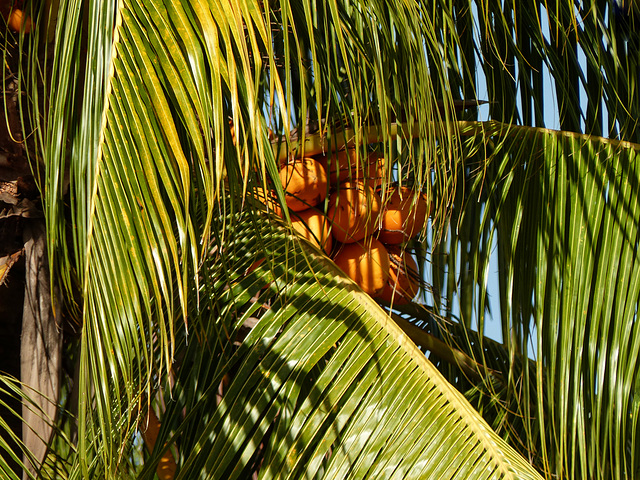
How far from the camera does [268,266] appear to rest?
1.52 meters

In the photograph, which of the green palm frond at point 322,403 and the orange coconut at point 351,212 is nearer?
the green palm frond at point 322,403

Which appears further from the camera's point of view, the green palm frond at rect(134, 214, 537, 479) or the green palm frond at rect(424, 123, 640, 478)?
the green palm frond at rect(424, 123, 640, 478)

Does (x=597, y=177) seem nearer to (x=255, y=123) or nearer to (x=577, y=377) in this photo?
(x=577, y=377)

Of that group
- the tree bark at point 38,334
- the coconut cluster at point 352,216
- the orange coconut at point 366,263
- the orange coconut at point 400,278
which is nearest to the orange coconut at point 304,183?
the coconut cluster at point 352,216

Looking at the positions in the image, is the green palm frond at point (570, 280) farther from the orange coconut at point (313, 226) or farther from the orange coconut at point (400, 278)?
the orange coconut at point (313, 226)

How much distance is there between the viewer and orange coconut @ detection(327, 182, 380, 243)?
1.57m

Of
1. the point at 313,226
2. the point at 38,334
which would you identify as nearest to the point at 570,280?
the point at 313,226

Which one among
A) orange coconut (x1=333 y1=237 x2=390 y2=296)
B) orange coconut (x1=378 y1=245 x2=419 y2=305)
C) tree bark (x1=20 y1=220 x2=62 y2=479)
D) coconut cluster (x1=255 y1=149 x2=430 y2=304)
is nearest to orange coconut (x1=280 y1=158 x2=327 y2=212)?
coconut cluster (x1=255 y1=149 x2=430 y2=304)

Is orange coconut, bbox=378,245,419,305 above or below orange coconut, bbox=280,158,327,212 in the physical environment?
below

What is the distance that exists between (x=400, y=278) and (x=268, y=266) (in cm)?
40

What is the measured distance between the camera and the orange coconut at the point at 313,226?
1.59 metres

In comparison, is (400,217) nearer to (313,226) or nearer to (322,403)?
(313,226)

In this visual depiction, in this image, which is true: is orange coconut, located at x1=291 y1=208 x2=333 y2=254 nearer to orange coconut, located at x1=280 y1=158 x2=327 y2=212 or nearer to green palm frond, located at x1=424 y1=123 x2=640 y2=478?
orange coconut, located at x1=280 y1=158 x2=327 y2=212

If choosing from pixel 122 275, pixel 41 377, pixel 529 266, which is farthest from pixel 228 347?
pixel 529 266
